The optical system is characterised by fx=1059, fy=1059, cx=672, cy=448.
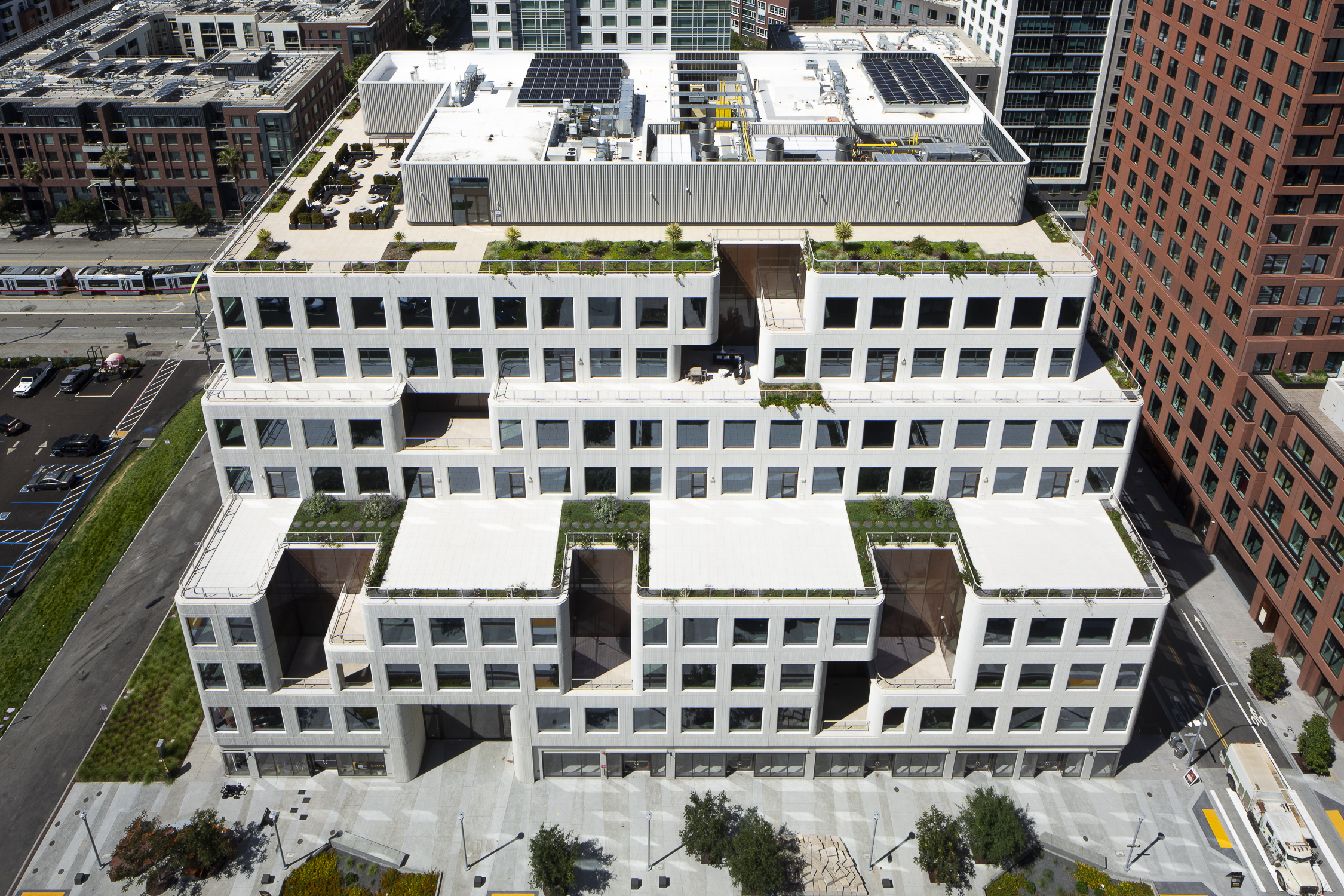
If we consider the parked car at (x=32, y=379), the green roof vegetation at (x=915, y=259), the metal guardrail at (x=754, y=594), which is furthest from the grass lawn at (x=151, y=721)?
the green roof vegetation at (x=915, y=259)

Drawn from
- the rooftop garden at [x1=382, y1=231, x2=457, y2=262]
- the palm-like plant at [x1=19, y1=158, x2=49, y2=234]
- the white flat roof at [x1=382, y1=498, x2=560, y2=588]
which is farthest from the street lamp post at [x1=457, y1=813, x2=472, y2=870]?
the palm-like plant at [x1=19, y1=158, x2=49, y2=234]

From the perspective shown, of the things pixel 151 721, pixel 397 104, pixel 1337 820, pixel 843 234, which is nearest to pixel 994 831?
pixel 1337 820

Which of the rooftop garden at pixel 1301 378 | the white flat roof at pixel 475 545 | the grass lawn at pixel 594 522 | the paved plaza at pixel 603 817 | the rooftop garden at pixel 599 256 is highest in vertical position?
the rooftop garden at pixel 599 256

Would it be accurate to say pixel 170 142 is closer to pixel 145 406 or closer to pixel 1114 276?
pixel 145 406

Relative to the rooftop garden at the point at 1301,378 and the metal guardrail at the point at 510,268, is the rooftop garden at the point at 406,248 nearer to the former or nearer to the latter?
the metal guardrail at the point at 510,268

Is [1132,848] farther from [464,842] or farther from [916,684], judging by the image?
[464,842]

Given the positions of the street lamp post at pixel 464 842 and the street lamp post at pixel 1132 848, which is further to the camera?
the street lamp post at pixel 464 842

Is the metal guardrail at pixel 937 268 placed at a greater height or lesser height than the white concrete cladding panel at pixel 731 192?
lesser
